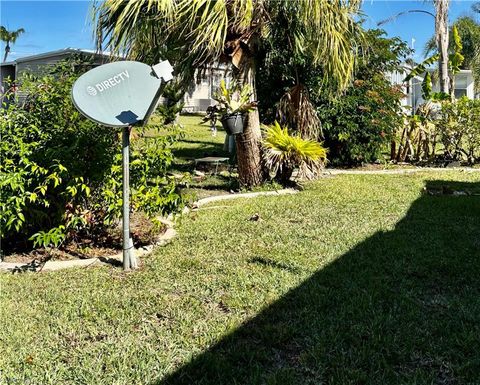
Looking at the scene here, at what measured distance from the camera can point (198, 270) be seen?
4.25 meters

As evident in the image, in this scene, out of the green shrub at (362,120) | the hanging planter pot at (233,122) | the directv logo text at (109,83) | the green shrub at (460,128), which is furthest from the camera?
the green shrub at (460,128)

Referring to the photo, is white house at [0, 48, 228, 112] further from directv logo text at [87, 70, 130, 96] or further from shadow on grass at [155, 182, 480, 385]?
shadow on grass at [155, 182, 480, 385]

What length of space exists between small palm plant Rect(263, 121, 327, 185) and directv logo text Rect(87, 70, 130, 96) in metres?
3.82

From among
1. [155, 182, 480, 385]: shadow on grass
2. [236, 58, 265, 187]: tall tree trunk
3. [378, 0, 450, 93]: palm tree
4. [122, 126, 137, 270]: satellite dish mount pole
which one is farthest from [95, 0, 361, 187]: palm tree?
[378, 0, 450, 93]: palm tree

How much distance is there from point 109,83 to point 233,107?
3.38 meters

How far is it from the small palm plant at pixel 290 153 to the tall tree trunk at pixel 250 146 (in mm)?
176

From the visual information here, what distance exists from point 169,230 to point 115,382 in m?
3.12

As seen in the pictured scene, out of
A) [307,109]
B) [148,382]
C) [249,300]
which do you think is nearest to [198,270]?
[249,300]

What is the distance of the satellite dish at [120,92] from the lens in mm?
4039

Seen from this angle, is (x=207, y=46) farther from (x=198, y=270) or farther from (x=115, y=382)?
(x=115, y=382)

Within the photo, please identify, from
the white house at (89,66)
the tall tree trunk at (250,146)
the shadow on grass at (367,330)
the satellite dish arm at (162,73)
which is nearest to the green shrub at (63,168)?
the white house at (89,66)

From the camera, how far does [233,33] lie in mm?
7301

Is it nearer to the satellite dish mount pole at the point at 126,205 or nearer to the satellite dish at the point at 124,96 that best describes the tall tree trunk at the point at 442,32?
the satellite dish at the point at 124,96

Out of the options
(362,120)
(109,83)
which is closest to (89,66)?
(109,83)
